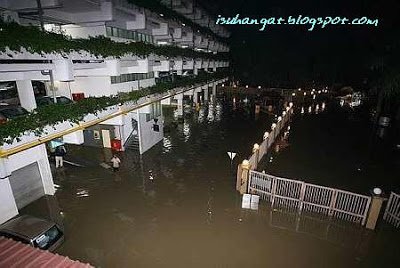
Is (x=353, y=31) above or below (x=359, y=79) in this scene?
above

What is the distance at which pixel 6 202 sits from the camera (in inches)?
474

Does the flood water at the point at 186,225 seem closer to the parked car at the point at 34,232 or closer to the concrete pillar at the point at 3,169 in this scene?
the parked car at the point at 34,232

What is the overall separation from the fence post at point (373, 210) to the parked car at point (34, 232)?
14.3 metres

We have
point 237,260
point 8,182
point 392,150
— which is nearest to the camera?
point 237,260

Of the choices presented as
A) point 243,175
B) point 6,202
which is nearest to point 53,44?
point 6,202

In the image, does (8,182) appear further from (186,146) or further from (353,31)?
(353,31)

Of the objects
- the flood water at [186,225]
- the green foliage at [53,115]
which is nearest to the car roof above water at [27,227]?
the flood water at [186,225]

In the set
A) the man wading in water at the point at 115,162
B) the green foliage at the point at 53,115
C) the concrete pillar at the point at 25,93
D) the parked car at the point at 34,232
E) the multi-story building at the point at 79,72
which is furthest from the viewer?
the man wading in water at the point at 115,162

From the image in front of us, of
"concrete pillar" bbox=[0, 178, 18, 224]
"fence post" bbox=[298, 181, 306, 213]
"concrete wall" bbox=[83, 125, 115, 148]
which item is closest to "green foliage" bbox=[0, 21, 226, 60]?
"concrete pillar" bbox=[0, 178, 18, 224]

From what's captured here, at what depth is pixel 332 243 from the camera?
1137 centimetres

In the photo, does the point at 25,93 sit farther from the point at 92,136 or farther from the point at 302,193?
the point at 302,193

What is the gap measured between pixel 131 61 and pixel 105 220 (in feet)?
37.4

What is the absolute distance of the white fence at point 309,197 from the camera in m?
12.4

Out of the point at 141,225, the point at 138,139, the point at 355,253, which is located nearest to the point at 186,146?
the point at 138,139
